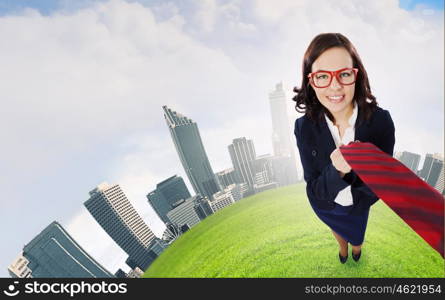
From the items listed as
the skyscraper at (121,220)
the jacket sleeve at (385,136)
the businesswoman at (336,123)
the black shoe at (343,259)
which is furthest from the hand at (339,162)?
the skyscraper at (121,220)

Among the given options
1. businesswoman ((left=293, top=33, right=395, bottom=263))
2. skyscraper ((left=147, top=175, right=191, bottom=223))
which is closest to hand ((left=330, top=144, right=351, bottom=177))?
businesswoman ((left=293, top=33, right=395, bottom=263))

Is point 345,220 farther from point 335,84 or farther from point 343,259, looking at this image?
point 335,84

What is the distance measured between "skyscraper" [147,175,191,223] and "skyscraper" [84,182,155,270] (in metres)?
6.66

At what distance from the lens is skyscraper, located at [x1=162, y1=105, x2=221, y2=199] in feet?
146

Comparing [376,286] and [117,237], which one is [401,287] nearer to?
[376,286]

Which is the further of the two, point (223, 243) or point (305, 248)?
point (223, 243)

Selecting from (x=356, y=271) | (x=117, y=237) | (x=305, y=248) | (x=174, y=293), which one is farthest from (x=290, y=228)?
(x=117, y=237)

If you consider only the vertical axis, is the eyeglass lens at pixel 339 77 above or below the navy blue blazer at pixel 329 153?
above

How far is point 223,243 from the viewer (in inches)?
122

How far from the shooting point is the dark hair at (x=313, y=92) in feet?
4.03

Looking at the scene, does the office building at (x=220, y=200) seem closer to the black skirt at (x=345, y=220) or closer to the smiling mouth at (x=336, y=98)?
the black skirt at (x=345, y=220)

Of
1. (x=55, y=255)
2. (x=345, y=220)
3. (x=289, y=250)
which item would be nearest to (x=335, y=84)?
(x=345, y=220)

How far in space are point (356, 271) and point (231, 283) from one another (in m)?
1.15

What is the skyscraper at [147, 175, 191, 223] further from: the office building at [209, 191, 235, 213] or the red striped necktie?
the red striped necktie
